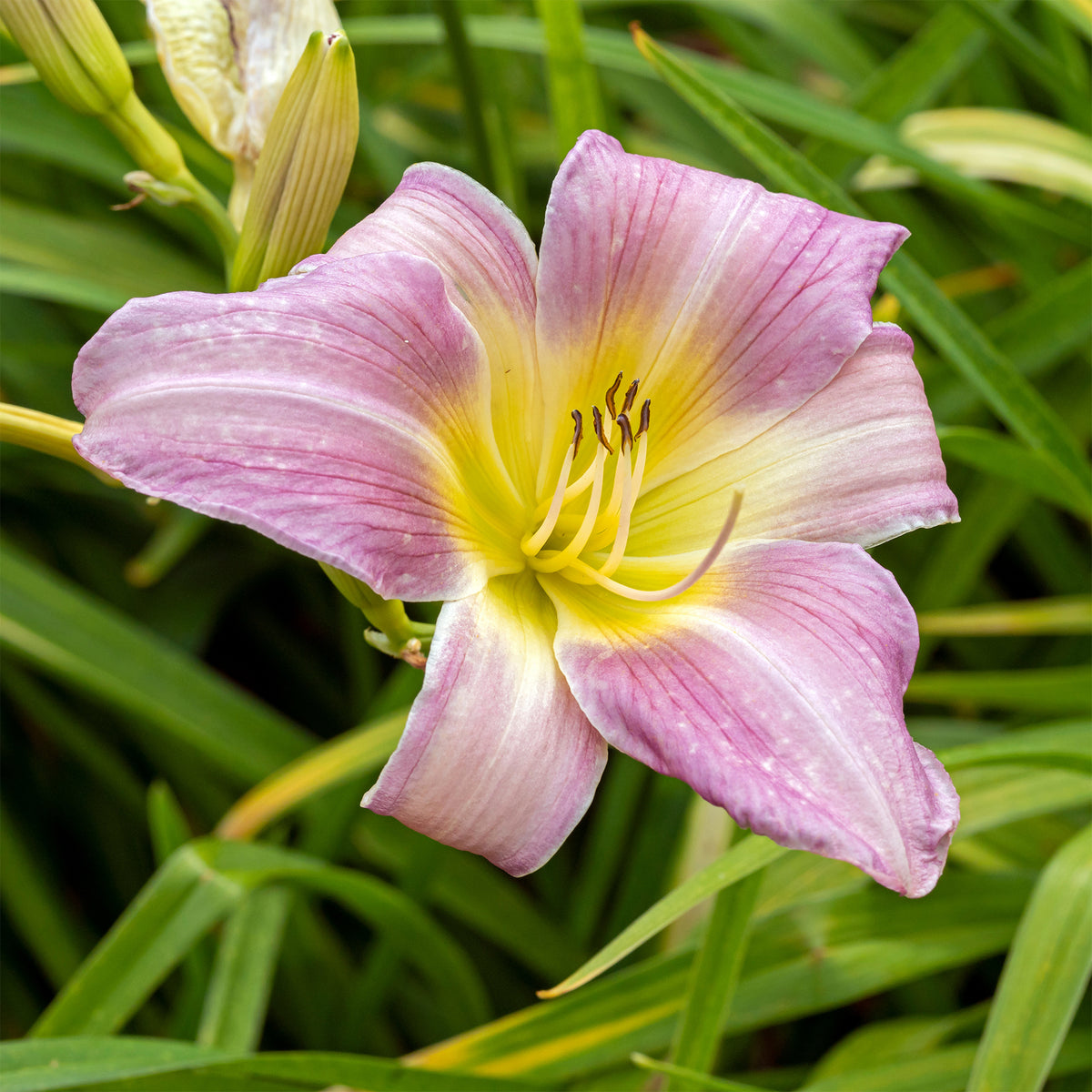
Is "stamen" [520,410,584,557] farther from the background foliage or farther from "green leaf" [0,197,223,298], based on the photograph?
"green leaf" [0,197,223,298]

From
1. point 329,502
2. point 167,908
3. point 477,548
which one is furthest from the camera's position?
point 167,908

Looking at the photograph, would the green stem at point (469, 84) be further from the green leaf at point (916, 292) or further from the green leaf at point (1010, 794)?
the green leaf at point (1010, 794)

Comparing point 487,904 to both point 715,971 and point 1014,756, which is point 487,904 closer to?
point 715,971

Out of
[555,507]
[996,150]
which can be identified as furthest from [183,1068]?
[996,150]

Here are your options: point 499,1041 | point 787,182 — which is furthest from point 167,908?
point 787,182

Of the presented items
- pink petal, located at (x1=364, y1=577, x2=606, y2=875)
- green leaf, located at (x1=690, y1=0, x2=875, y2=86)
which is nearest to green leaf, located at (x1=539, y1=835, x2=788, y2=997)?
pink petal, located at (x1=364, y1=577, x2=606, y2=875)

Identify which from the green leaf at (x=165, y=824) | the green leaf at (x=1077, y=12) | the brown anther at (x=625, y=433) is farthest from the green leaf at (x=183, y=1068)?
the green leaf at (x=1077, y=12)

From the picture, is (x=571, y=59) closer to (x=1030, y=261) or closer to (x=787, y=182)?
(x=787, y=182)
